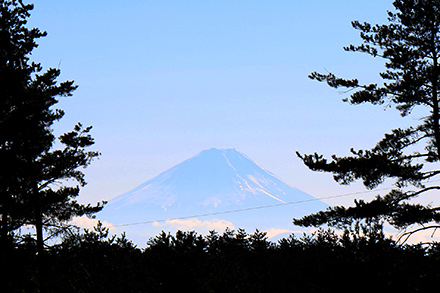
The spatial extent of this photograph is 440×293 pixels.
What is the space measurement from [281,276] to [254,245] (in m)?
7.43

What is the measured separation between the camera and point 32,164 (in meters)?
24.7

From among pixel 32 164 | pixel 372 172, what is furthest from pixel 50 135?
pixel 372 172

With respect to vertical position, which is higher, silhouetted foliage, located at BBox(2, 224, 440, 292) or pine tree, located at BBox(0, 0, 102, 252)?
pine tree, located at BBox(0, 0, 102, 252)

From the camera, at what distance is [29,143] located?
2531cm

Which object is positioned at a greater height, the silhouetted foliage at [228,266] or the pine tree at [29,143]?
the pine tree at [29,143]

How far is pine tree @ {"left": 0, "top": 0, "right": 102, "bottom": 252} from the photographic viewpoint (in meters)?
24.8

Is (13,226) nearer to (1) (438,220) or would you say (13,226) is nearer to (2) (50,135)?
(2) (50,135)

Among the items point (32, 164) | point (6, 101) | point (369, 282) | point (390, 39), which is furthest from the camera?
point (6, 101)

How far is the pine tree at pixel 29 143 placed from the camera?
2480cm

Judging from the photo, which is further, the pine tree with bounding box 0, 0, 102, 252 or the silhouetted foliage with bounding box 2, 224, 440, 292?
the pine tree with bounding box 0, 0, 102, 252

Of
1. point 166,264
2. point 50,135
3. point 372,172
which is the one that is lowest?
point 166,264

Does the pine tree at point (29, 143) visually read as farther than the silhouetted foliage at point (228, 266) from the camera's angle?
Yes

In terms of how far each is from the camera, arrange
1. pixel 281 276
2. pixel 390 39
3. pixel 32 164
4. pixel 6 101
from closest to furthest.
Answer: pixel 281 276, pixel 390 39, pixel 32 164, pixel 6 101

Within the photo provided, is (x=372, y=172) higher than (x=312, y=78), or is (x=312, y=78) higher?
(x=312, y=78)
